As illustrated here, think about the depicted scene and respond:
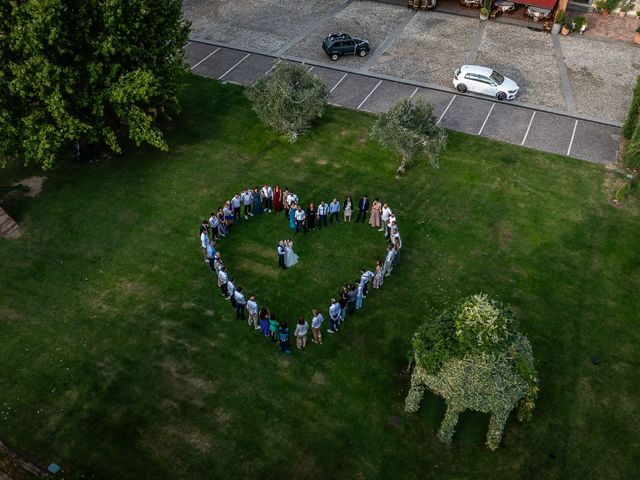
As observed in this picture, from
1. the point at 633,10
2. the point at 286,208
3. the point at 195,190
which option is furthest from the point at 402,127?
the point at 633,10

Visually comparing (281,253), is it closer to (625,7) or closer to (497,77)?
(497,77)

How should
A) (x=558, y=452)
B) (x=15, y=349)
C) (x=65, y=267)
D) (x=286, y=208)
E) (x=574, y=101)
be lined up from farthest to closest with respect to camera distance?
(x=574, y=101)
(x=286, y=208)
(x=65, y=267)
(x=15, y=349)
(x=558, y=452)

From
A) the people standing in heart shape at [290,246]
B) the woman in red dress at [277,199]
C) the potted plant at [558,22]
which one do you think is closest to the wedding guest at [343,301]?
the people standing in heart shape at [290,246]

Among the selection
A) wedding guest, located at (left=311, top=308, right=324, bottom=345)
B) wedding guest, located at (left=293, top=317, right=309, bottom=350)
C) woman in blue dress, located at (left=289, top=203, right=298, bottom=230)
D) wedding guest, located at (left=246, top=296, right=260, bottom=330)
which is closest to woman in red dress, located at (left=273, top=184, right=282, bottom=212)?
woman in blue dress, located at (left=289, top=203, right=298, bottom=230)

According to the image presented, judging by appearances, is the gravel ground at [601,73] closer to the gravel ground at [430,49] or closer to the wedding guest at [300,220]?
the gravel ground at [430,49]

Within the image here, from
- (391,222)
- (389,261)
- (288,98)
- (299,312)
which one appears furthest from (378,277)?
(288,98)

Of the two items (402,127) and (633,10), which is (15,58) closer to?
(402,127)
